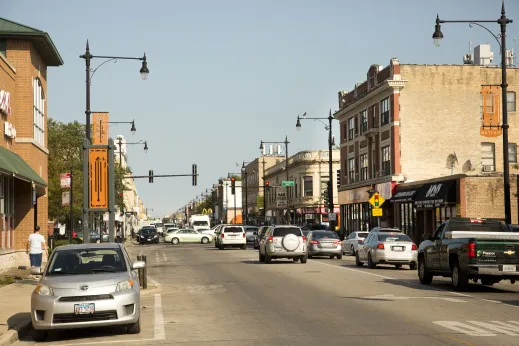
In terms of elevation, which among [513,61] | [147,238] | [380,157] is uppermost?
[513,61]

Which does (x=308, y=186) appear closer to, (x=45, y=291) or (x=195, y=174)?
(x=195, y=174)

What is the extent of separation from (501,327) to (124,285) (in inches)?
252

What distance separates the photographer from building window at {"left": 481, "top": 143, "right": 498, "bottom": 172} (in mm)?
62062

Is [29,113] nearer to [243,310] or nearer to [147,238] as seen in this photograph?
[243,310]

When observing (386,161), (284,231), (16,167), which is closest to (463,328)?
(16,167)

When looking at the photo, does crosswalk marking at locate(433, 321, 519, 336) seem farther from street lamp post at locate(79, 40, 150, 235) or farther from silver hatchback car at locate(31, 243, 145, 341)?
street lamp post at locate(79, 40, 150, 235)

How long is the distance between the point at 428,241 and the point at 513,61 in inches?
1946

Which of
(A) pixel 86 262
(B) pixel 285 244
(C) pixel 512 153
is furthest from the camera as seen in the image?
(C) pixel 512 153

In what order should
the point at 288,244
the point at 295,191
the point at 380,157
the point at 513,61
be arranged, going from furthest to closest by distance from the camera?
the point at 295,191 < the point at 513,61 < the point at 380,157 < the point at 288,244

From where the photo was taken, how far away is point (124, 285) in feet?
45.2

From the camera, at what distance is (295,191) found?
107 metres

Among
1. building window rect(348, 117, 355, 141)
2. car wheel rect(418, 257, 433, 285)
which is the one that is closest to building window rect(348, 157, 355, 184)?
building window rect(348, 117, 355, 141)

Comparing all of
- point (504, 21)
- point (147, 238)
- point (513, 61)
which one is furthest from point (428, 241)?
point (147, 238)

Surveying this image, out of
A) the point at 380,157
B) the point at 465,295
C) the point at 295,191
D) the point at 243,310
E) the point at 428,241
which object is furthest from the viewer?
the point at 295,191
